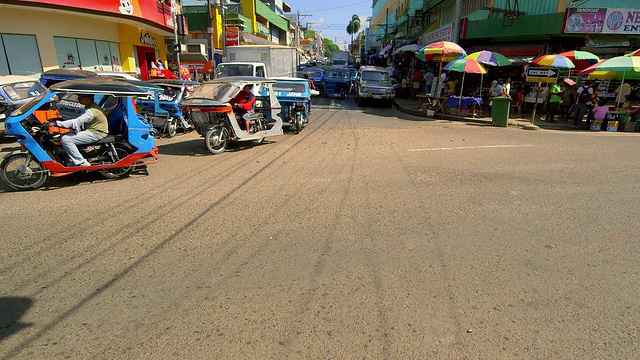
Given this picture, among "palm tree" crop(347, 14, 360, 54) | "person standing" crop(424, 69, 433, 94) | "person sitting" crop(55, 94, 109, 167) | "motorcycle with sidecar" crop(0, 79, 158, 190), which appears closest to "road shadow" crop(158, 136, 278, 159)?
"motorcycle with sidecar" crop(0, 79, 158, 190)

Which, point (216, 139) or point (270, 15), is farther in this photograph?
point (270, 15)

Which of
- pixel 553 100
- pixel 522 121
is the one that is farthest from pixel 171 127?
pixel 553 100

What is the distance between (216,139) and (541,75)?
13158 millimetres

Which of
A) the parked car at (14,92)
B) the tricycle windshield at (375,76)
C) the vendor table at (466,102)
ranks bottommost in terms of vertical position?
the vendor table at (466,102)

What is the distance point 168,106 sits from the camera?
1145 centimetres

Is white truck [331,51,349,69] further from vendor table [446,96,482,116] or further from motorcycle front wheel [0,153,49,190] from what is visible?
motorcycle front wheel [0,153,49,190]

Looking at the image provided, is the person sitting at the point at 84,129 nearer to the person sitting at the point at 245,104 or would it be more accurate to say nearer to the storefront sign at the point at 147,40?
the person sitting at the point at 245,104

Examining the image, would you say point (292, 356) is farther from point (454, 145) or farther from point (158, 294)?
point (454, 145)

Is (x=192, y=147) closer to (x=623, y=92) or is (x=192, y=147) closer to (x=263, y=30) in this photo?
(x=623, y=92)

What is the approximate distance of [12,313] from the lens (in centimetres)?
303

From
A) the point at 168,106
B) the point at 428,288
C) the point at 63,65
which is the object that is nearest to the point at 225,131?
the point at 168,106

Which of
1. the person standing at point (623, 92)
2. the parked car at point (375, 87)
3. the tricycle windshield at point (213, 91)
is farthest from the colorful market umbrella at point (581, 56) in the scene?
the tricycle windshield at point (213, 91)

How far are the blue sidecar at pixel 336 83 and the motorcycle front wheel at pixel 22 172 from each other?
807 inches

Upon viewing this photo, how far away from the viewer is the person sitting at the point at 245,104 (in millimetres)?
9500
